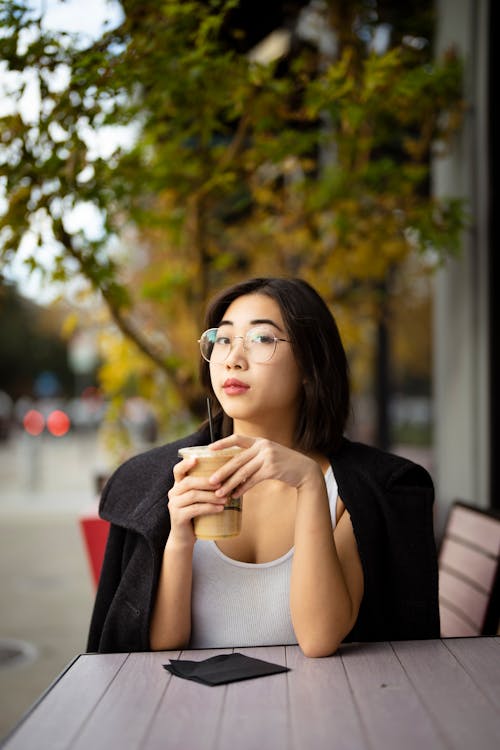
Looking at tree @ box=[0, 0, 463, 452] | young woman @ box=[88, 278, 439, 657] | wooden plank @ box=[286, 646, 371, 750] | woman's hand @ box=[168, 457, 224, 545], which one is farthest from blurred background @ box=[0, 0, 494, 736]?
wooden plank @ box=[286, 646, 371, 750]

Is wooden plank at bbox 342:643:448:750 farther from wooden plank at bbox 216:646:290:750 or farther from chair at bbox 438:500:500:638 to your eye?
chair at bbox 438:500:500:638

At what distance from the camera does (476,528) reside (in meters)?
2.90

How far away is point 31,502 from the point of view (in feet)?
38.7

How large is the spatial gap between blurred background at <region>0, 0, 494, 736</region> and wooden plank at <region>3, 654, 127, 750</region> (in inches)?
55.8

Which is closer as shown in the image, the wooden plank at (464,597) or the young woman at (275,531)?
the young woman at (275,531)

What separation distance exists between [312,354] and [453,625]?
1.30 meters

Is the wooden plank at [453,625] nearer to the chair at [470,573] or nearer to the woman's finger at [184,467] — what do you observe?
the chair at [470,573]

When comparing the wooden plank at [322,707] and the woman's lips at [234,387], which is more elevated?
the woman's lips at [234,387]

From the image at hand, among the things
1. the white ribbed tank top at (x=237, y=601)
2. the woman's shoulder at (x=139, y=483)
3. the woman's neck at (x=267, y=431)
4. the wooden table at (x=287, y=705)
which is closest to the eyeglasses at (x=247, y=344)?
the woman's neck at (x=267, y=431)

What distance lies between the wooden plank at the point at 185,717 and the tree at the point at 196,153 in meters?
1.84

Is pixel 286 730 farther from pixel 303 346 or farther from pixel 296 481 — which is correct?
pixel 303 346

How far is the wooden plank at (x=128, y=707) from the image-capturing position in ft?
4.68

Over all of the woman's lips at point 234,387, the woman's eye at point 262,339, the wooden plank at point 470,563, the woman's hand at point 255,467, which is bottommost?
the wooden plank at point 470,563

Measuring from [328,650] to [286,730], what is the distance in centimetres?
43
